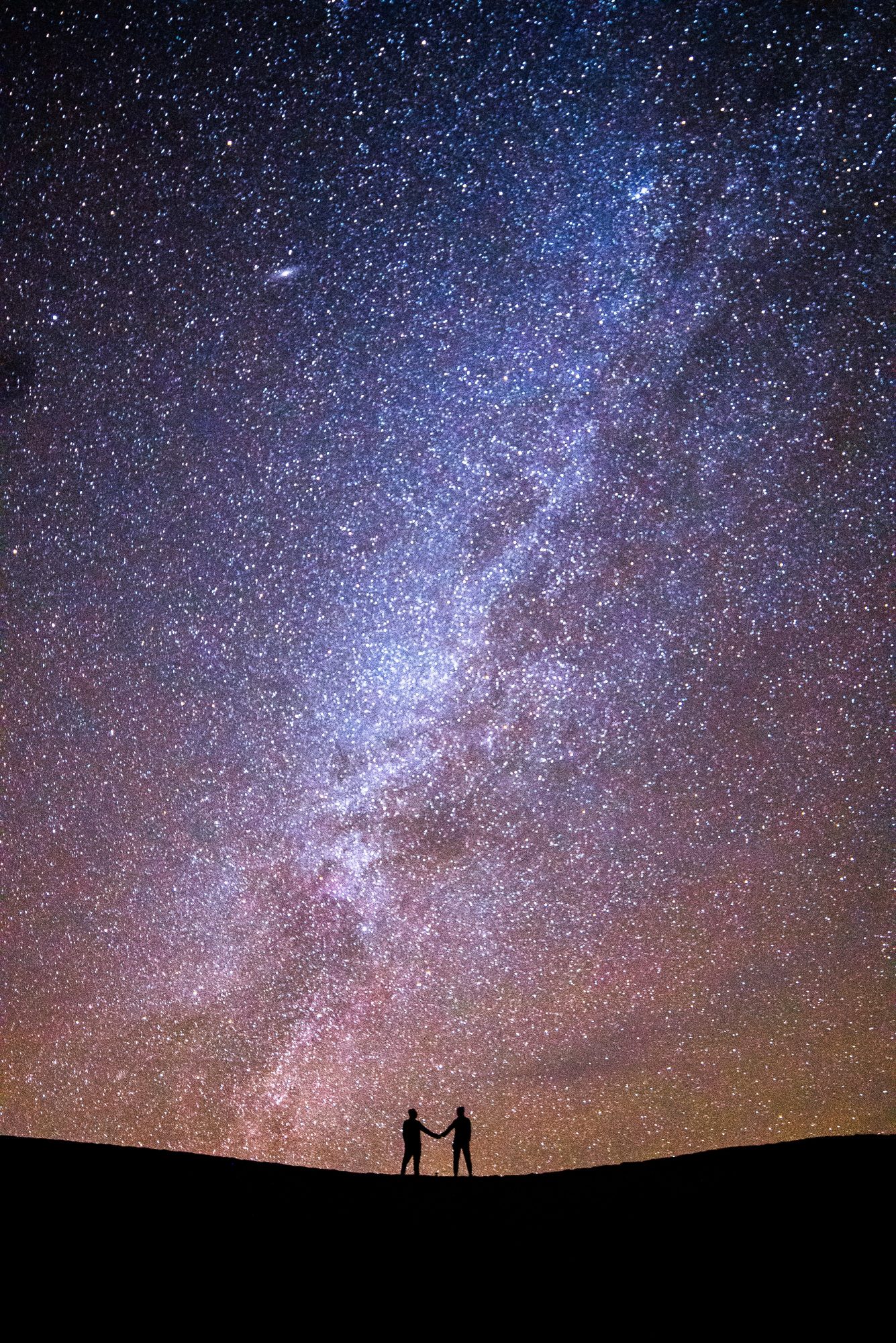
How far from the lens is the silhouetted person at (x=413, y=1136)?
10836 millimetres

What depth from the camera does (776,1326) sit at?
6.04 meters

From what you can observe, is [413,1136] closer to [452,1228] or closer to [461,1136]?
[461,1136]

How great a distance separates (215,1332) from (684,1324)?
10.4ft

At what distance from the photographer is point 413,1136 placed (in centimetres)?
1095

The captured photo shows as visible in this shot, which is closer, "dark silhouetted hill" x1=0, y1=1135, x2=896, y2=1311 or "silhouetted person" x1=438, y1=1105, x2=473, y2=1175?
"dark silhouetted hill" x1=0, y1=1135, x2=896, y2=1311

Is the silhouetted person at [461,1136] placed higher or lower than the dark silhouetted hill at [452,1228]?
higher

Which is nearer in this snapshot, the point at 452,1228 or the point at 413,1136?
the point at 452,1228

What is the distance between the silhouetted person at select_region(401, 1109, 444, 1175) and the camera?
35.6 ft

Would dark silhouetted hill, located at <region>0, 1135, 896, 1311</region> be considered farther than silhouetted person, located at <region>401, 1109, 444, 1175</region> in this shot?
No

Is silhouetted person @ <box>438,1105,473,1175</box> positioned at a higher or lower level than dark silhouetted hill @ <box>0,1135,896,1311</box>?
higher

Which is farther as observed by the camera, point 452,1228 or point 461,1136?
point 461,1136

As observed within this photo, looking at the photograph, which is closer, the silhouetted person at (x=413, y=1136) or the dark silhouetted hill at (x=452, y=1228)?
the dark silhouetted hill at (x=452, y=1228)

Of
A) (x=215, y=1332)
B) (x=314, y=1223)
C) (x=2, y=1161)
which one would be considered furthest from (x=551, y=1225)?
(x=2, y=1161)

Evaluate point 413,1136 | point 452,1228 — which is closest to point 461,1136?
point 413,1136
